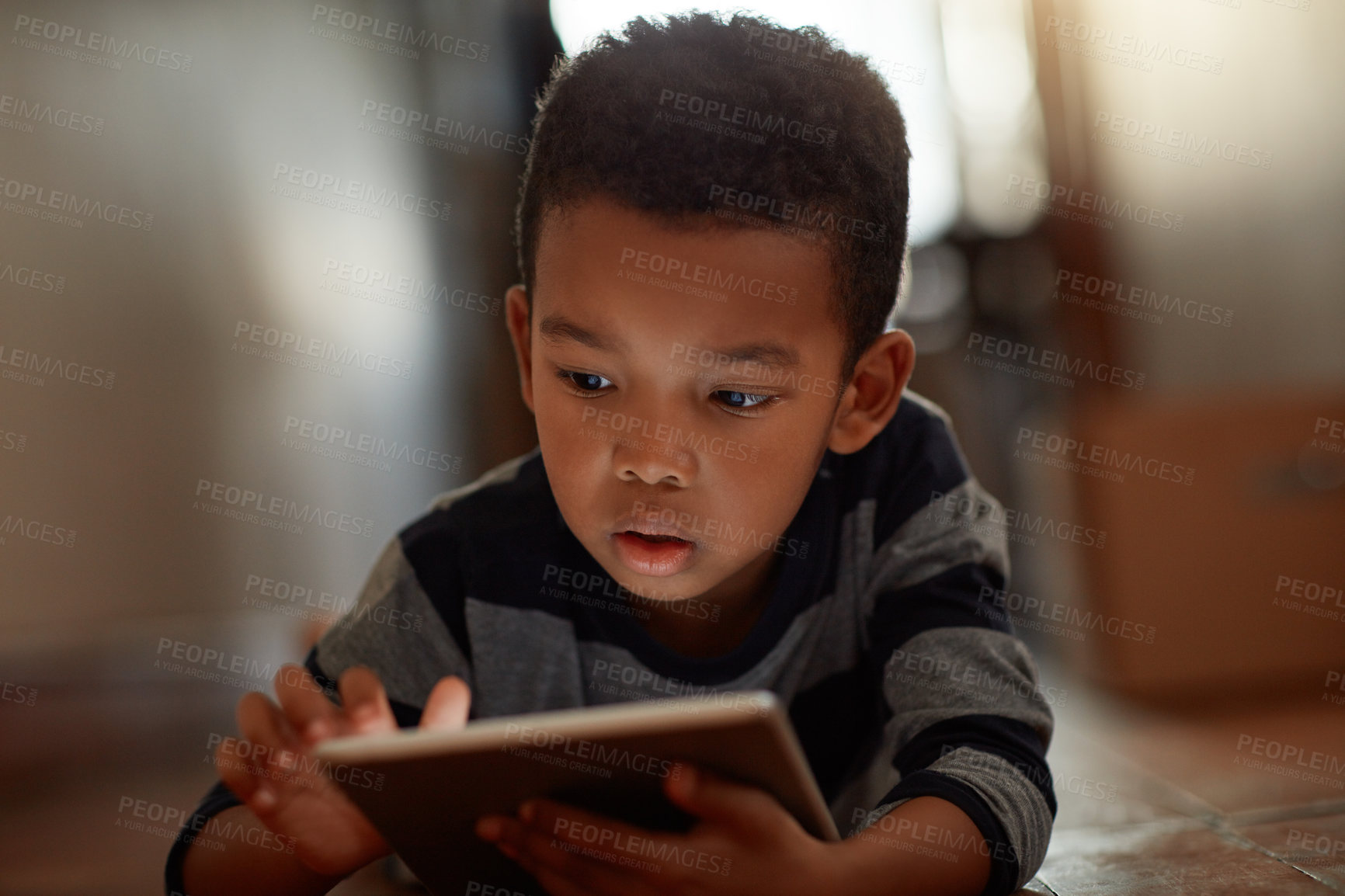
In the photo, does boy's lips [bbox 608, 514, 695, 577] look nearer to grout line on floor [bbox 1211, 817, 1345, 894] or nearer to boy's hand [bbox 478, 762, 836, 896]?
boy's hand [bbox 478, 762, 836, 896]

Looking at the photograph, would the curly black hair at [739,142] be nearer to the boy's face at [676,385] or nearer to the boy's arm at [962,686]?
the boy's face at [676,385]

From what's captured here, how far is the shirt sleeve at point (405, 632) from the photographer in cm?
80

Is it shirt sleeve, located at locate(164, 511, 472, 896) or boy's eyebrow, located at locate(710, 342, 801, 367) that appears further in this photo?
shirt sleeve, located at locate(164, 511, 472, 896)

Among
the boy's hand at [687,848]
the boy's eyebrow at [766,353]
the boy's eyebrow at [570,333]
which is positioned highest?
the boy's eyebrow at [570,333]

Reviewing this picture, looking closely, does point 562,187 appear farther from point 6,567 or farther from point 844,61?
point 6,567

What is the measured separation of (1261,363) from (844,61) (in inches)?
66.1

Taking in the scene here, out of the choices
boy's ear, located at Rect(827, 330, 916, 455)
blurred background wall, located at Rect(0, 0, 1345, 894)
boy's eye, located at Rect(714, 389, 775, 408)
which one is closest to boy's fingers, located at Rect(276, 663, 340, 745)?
boy's eye, located at Rect(714, 389, 775, 408)

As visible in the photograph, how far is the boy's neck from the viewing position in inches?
34.6

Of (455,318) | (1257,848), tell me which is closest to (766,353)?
(1257,848)

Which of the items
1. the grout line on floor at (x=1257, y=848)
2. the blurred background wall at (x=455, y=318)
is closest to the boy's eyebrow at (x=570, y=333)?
the grout line on floor at (x=1257, y=848)

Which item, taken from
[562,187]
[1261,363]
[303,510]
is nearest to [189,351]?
[303,510]

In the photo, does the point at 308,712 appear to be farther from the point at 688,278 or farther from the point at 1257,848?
the point at 1257,848

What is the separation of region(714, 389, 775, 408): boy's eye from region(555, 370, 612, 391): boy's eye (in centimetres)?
9

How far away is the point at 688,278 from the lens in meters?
0.65
